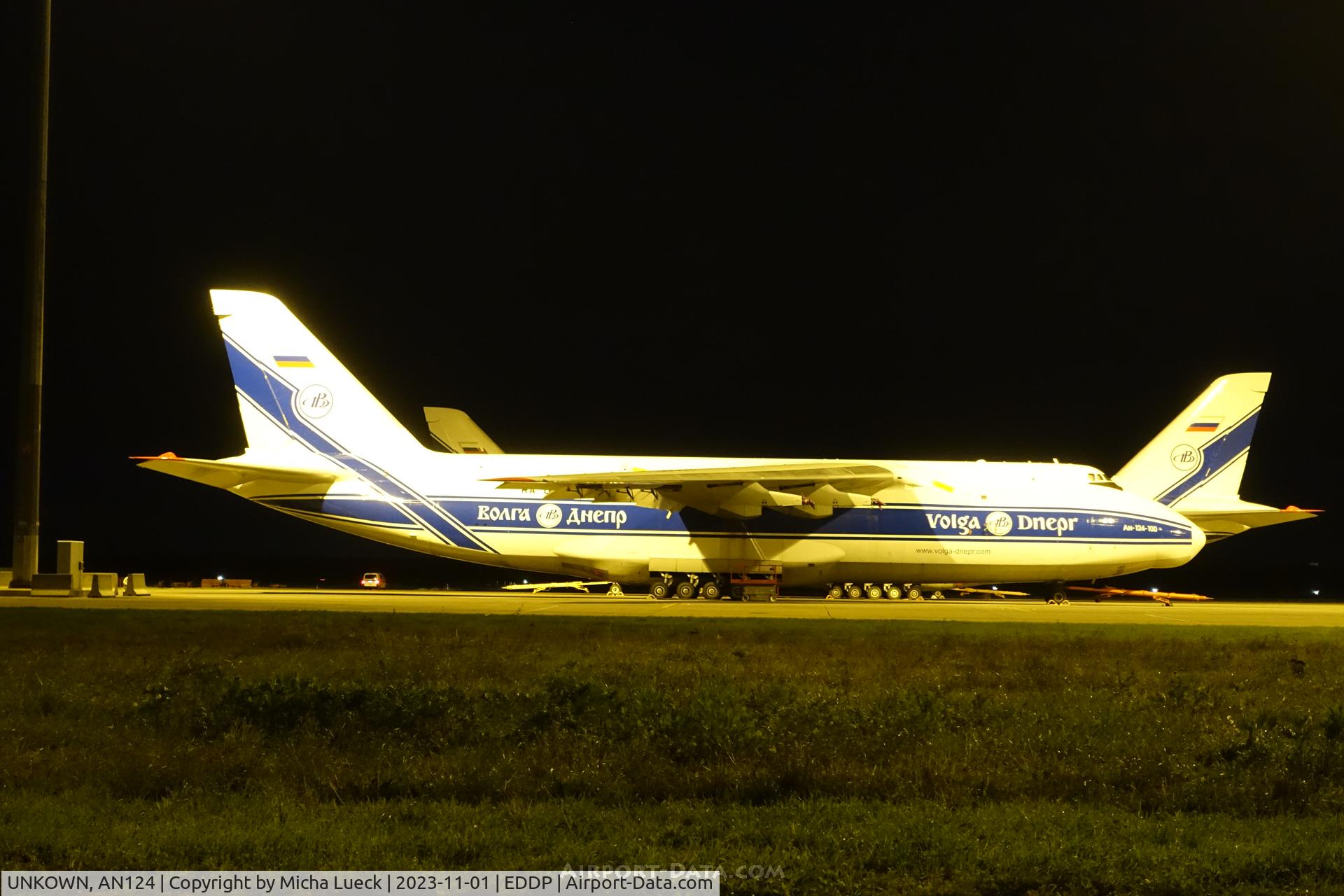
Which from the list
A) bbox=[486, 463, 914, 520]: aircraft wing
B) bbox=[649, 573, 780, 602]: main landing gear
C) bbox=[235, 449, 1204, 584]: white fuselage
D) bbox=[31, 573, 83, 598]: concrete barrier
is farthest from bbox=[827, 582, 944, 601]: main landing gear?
bbox=[31, 573, 83, 598]: concrete barrier

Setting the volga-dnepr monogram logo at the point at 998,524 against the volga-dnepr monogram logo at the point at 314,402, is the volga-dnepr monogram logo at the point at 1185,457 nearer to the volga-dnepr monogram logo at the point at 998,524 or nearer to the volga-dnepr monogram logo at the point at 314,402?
the volga-dnepr monogram logo at the point at 998,524

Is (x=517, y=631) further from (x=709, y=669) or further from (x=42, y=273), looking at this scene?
(x=42, y=273)

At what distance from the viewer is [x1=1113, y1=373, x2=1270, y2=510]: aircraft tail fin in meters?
39.2

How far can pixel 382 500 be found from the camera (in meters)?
31.1

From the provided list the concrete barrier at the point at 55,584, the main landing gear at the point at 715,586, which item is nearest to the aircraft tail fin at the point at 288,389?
the concrete barrier at the point at 55,584

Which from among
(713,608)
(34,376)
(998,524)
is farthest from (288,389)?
(998,524)

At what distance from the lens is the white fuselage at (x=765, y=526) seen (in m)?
31.3

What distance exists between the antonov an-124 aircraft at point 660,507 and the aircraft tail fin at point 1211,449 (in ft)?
22.7

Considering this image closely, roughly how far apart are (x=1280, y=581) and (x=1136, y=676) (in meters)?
67.4

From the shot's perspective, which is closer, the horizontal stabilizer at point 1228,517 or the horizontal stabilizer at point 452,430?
the horizontal stabilizer at point 1228,517

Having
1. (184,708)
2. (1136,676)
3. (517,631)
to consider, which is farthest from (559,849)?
(517,631)

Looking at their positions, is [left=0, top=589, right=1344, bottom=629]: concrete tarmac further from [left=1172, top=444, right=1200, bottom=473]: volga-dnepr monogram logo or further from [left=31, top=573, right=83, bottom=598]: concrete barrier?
[left=1172, top=444, right=1200, bottom=473]: volga-dnepr monogram logo

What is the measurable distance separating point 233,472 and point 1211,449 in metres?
29.6

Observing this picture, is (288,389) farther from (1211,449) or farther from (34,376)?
(1211,449)
